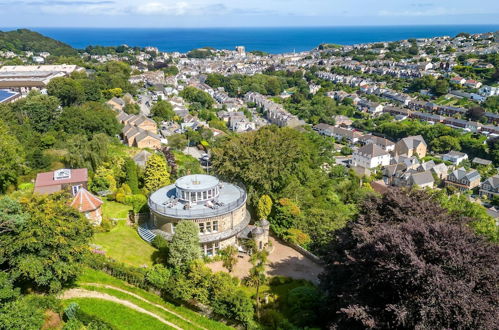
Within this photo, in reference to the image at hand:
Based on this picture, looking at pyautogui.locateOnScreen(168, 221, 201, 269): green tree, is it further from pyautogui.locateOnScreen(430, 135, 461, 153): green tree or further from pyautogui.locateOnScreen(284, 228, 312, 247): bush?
pyautogui.locateOnScreen(430, 135, 461, 153): green tree

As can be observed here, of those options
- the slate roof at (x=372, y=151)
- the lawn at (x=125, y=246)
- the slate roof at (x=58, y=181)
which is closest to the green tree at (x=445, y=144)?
the slate roof at (x=372, y=151)

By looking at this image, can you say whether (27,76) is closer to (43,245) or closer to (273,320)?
(43,245)

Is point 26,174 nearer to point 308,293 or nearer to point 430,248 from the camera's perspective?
point 308,293

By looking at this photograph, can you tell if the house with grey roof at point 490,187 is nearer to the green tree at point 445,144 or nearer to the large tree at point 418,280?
the green tree at point 445,144

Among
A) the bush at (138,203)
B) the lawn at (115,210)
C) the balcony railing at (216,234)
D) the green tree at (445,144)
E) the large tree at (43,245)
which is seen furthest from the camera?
the green tree at (445,144)

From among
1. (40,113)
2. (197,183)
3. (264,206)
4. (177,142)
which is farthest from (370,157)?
(40,113)

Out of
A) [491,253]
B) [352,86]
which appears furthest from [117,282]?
[352,86]

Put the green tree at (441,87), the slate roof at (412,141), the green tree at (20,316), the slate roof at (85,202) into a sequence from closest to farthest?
the green tree at (20,316) → the slate roof at (85,202) → the slate roof at (412,141) → the green tree at (441,87)

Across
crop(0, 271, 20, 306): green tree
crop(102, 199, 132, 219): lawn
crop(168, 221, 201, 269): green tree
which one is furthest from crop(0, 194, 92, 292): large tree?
crop(102, 199, 132, 219): lawn
